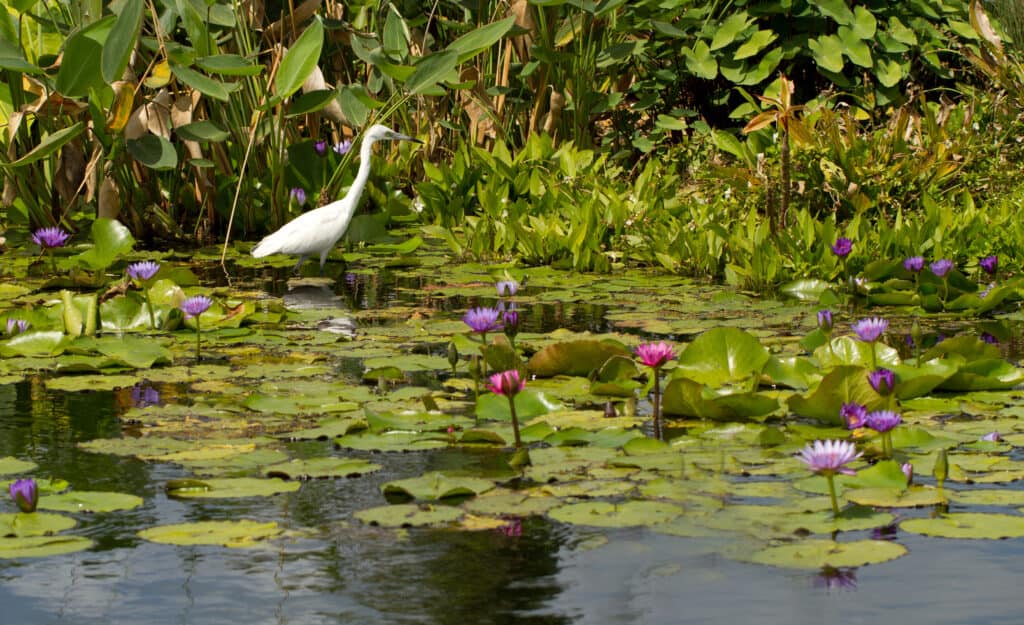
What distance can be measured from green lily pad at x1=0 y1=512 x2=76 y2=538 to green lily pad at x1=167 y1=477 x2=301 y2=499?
25 cm

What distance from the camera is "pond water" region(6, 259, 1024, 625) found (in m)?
2.20

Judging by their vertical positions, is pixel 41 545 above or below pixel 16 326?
below

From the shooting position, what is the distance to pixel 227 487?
281 centimetres

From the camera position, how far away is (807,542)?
96.3 inches

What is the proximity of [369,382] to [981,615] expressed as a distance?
7.19 ft

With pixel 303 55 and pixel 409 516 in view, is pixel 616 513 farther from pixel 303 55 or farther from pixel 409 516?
pixel 303 55

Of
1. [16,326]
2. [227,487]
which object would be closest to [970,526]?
[227,487]

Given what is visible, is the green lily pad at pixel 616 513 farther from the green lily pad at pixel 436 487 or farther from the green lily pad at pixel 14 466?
the green lily pad at pixel 14 466

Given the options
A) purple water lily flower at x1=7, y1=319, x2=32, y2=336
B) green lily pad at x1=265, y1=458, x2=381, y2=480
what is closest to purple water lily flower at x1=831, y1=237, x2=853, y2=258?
green lily pad at x1=265, y1=458, x2=381, y2=480

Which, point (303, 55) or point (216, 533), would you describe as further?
point (303, 55)

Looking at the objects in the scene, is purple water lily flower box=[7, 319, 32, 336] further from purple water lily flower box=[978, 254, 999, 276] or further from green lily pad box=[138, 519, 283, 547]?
purple water lily flower box=[978, 254, 999, 276]

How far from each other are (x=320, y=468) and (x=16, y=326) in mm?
1942

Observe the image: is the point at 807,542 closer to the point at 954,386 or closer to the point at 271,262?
the point at 954,386

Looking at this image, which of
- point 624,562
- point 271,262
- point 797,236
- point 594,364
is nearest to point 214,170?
point 271,262
